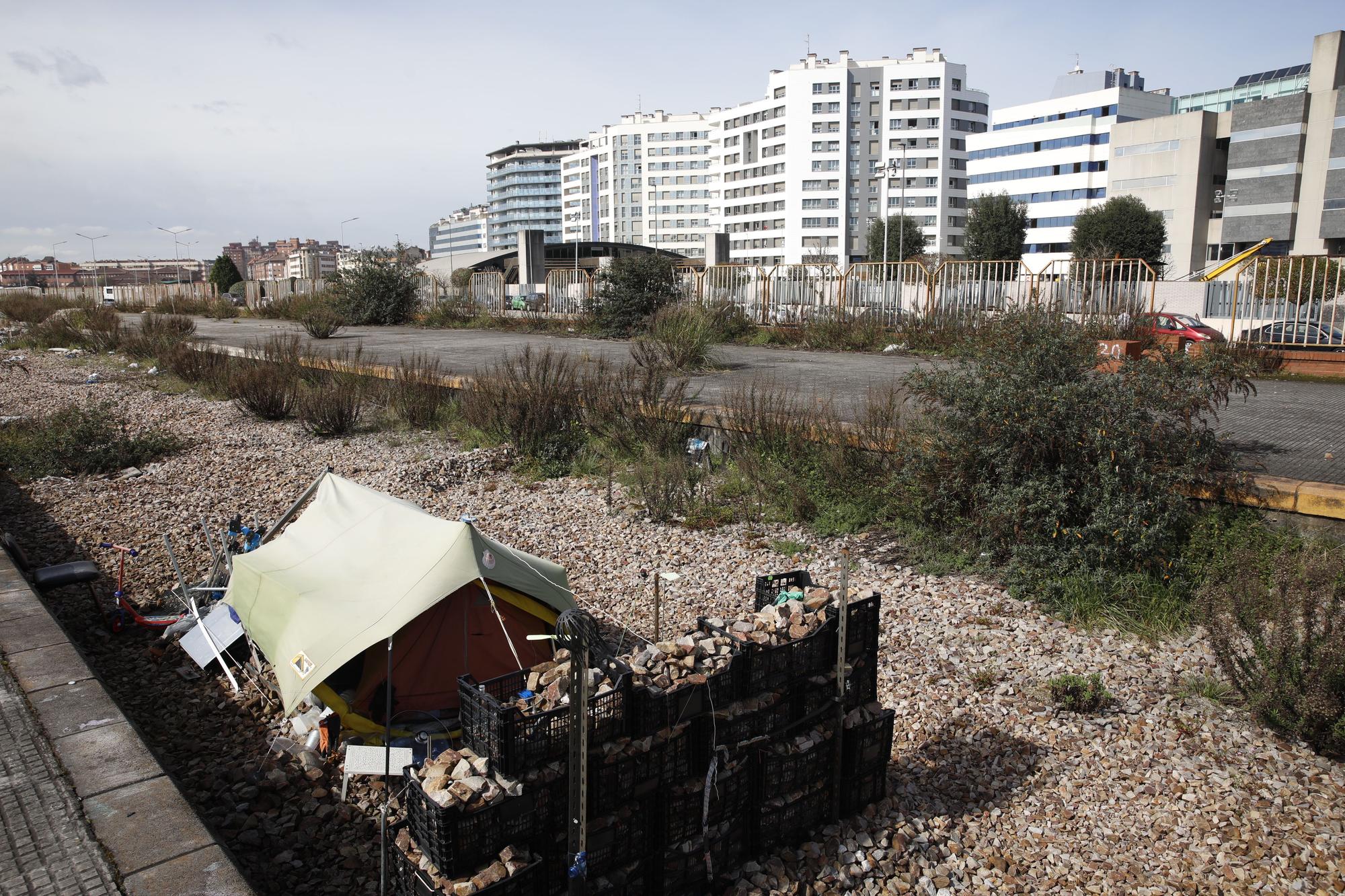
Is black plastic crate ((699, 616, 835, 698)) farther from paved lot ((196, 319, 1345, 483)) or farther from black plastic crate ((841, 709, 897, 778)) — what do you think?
paved lot ((196, 319, 1345, 483))

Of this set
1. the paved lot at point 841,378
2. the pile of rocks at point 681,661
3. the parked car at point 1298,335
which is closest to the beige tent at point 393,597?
the pile of rocks at point 681,661

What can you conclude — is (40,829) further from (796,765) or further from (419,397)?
(419,397)

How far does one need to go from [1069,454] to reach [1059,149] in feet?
295

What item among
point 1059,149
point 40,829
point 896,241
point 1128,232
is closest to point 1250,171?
point 1128,232

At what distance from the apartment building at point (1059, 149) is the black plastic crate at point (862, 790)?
8104 centimetres

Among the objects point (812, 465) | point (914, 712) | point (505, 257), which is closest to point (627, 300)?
point (812, 465)

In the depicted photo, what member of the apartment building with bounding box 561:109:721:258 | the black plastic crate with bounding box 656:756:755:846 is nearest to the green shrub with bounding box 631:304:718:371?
the black plastic crate with bounding box 656:756:755:846

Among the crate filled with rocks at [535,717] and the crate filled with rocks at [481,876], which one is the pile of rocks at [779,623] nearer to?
the crate filled with rocks at [535,717]

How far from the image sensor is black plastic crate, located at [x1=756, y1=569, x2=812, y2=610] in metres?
4.23

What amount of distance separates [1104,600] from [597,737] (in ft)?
11.8

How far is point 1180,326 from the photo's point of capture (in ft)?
57.0

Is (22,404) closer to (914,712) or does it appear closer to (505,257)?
(914,712)

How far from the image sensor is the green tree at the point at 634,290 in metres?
21.6

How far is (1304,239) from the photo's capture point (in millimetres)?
59406
